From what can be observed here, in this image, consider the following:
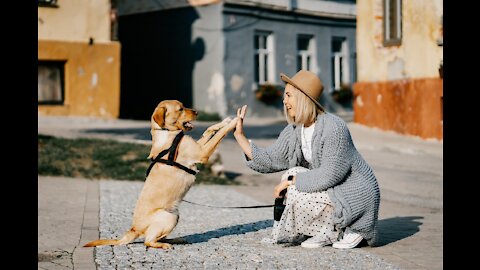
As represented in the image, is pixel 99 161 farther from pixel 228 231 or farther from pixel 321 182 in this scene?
pixel 321 182

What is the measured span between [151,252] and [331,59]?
74.9ft

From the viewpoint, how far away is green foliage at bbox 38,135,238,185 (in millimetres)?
11203

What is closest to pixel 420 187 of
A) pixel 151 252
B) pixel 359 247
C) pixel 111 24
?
pixel 359 247

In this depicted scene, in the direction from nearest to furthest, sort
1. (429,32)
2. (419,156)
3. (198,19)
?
(419,156)
(429,32)
(198,19)

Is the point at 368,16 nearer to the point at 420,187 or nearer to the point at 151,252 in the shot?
the point at 420,187

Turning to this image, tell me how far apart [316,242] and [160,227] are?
3.97ft

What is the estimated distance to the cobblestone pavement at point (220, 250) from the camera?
5211 millimetres

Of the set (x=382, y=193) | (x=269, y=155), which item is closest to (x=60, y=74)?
(x=382, y=193)

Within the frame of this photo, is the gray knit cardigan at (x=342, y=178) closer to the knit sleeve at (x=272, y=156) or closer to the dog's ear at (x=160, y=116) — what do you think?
the knit sleeve at (x=272, y=156)

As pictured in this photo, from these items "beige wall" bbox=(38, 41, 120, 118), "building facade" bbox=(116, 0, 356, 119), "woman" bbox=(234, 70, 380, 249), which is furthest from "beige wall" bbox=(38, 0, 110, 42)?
"woman" bbox=(234, 70, 380, 249)

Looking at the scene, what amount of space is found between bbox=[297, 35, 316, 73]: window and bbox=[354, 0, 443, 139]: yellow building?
9.19 meters

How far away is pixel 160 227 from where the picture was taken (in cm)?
567

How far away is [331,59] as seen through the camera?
27781 mm

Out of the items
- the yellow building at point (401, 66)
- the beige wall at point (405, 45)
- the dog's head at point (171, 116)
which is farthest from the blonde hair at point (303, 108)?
the beige wall at point (405, 45)
